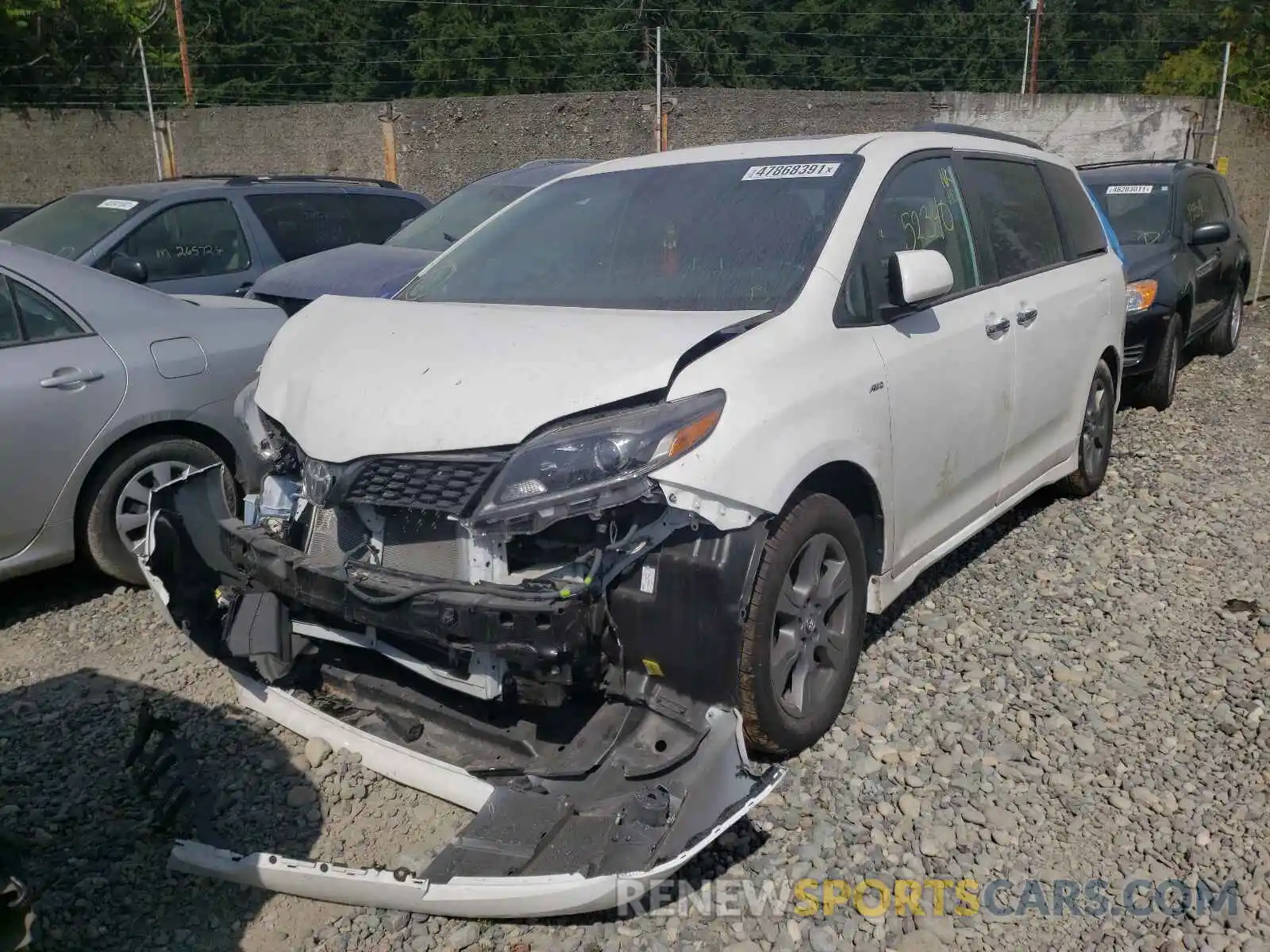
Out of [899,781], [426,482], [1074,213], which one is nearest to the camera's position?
[426,482]

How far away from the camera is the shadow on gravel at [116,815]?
2.80 meters

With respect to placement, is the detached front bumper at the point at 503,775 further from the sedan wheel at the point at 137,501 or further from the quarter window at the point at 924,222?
the quarter window at the point at 924,222

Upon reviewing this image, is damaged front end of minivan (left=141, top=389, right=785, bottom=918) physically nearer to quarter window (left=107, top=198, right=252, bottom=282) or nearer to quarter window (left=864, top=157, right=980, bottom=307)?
quarter window (left=864, top=157, right=980, bottom=307)

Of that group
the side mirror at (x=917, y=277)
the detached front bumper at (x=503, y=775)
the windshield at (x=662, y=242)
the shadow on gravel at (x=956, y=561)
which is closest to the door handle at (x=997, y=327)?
the side mirror at (x=917, y=277)

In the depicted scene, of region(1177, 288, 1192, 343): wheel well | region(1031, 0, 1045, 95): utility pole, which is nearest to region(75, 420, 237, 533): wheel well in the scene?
region(1177, 288, 1192, 343): wheel well

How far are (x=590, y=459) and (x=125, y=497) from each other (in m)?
2.83

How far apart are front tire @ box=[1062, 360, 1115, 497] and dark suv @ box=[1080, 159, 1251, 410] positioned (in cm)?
194

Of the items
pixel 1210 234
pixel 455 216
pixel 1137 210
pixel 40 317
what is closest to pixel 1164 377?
pixel 1210 234

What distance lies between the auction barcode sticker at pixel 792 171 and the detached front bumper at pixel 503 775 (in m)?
Answer: 1.84

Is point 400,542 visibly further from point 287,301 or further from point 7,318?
point 287,301

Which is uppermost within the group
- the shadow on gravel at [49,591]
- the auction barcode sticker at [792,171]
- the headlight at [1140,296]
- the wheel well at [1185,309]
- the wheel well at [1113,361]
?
the auction barcode sticker at [792,171]

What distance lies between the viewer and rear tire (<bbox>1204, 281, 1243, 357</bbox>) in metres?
9.94

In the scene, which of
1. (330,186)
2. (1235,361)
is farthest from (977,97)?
(330,186)

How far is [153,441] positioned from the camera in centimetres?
472
